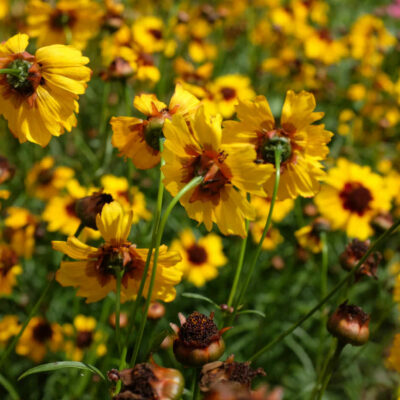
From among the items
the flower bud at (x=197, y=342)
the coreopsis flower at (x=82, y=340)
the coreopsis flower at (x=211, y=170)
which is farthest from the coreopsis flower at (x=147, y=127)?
the coreopsis flower at (x=82, y=340)

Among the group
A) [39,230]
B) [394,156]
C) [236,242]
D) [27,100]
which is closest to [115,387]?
[27,100]

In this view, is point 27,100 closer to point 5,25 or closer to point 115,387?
point 115,387

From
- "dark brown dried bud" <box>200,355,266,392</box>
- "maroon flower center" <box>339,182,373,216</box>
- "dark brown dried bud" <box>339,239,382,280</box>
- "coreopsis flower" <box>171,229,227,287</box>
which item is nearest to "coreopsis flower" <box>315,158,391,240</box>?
"maroon flower center" <box>339,182,373,216</box>

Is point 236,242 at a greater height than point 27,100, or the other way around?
point 27,100

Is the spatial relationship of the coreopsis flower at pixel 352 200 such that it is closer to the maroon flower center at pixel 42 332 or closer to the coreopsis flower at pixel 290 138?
the coreopsis flower at pixel 290 138

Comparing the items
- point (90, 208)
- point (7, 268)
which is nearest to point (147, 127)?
point (90, 208)

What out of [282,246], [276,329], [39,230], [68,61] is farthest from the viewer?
[282,246]
